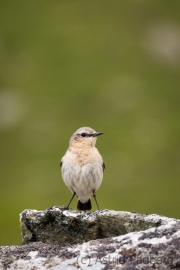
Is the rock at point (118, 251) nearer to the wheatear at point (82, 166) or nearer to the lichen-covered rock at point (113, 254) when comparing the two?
the lichen-covered rock at point (113, 254)

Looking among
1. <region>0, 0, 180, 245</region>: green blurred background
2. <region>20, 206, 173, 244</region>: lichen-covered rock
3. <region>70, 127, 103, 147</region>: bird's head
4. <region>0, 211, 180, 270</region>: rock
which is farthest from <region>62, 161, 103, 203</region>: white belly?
<region>0, 0, 180, 245</region>: green blurred background

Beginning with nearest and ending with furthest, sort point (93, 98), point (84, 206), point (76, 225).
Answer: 1. point (76, 225)
2. point (84, 206)
3. point (93, 98)

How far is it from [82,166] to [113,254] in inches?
246

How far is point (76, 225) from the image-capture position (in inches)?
311

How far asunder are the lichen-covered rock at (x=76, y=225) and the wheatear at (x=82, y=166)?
14.4 ft

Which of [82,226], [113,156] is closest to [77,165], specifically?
[82,226]

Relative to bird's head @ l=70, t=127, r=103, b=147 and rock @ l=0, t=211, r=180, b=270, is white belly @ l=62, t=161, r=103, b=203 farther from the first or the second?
rock @ l=0, t=211, r=180, b=270

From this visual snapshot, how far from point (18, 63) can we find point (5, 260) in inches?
1537

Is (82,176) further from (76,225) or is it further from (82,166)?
(76,225)

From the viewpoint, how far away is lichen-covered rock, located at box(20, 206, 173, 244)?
7.49m

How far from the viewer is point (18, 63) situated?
45.2 m

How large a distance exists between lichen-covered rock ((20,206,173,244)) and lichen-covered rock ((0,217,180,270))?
61 centimetres

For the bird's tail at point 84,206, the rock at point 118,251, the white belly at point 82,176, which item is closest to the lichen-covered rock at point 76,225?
the rock at point 118,251

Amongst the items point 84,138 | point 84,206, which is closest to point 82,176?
point 84,138
